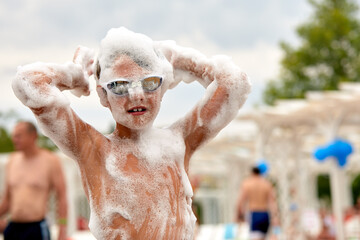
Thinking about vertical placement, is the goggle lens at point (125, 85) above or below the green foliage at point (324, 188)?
below

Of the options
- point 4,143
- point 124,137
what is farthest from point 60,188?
point 4,143

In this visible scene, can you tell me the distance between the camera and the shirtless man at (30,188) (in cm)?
450

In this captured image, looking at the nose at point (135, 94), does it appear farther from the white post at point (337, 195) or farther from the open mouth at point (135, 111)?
the white post at point (337, 195)

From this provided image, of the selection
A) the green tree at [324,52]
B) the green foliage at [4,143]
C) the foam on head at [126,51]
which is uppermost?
the green tree at [324,52]

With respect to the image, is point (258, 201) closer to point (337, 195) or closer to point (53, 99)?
point (337, 195)

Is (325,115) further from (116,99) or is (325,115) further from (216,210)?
(216,210)

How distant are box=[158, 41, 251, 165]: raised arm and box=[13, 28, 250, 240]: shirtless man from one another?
0.01 m

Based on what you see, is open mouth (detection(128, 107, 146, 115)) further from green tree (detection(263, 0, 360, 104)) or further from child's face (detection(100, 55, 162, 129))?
green tree (detection(263, 0, 360, 104))

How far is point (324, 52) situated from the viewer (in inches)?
1014

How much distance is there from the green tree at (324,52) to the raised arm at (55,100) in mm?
23446

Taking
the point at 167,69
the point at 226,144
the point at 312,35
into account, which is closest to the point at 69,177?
the point at 226,144

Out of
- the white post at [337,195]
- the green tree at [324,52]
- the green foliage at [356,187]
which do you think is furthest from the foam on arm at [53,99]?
the green foliage at [356,187]

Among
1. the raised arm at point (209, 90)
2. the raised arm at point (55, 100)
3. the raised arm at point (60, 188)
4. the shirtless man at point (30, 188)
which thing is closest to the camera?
the raised arm at point (55, 100)

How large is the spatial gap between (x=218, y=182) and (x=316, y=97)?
22148mm
